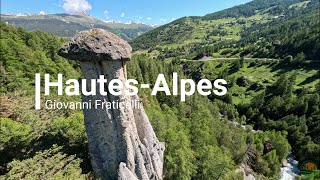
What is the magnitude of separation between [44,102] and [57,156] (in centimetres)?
2800

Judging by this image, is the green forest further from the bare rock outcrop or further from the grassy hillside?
the bare rock outcrop

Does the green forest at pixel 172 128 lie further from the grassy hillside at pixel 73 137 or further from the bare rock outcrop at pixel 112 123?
the bare rock outcrop at pixel 112 123

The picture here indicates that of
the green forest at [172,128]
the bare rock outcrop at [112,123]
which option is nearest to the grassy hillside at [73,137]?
the green forest at [172,128]

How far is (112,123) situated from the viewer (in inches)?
1169

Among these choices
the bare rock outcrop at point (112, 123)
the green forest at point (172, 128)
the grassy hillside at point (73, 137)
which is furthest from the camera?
the green forest at point (172, 128)

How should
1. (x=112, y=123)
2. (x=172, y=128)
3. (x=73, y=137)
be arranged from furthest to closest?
(x=172, y=128) < (x=73, y=137) < (x=112, y=123)

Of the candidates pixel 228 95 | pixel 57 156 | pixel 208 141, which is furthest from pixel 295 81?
pixel 57 156

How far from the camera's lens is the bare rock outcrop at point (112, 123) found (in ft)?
84.7

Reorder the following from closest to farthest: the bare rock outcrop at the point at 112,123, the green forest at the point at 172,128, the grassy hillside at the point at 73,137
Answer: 1. the bare rock outcrop at the point at 112,123
2. the grassy hillside at the point at 73,137
3. the green forest at the point at 172,128

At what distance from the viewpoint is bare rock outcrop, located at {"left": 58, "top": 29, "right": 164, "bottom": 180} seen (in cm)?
2581

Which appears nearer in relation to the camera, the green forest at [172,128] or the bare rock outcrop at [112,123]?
the bare rock outcrop at [112,123]

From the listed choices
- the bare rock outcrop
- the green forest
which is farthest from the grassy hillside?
the bare rock outcrop

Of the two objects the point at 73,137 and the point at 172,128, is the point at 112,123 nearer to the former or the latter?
the point at 73,137

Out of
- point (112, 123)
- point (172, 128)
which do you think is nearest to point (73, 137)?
point (112, 123)
